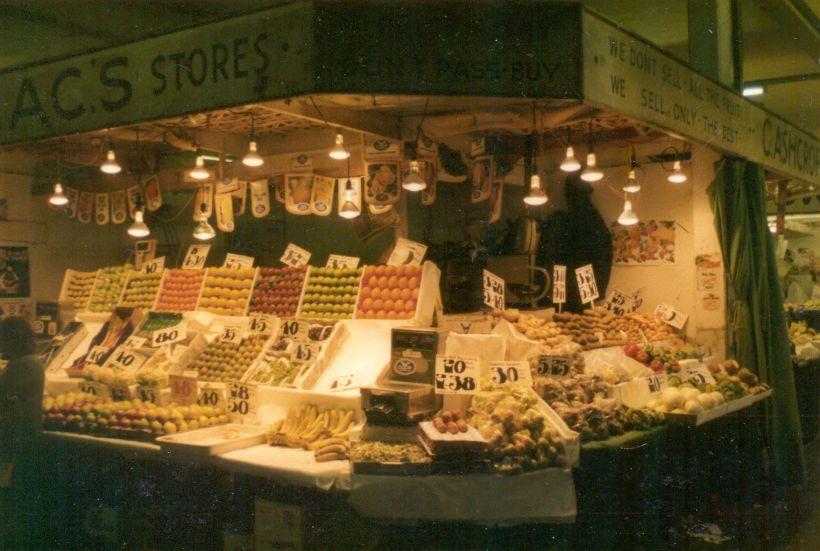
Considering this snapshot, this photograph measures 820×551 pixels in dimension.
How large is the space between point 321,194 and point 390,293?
1.87m

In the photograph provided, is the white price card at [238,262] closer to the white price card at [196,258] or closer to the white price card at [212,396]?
the white price card at [196,258]

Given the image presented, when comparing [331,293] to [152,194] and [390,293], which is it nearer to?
[390,293]

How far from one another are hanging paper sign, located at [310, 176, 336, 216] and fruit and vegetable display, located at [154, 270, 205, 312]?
147 centimetres

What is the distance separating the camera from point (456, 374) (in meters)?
5.16

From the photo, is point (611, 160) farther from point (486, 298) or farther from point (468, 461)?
point (468, 461)

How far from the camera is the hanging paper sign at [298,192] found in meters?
8.12

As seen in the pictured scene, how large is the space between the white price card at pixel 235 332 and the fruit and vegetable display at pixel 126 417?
41.3 inches

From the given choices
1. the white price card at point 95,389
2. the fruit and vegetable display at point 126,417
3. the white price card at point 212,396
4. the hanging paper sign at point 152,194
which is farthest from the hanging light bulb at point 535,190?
the hanging paper sign at point 152,194

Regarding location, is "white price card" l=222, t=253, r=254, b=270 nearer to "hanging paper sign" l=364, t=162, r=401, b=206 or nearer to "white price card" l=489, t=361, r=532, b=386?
"hanging paper sign" l=364, t=162, r=401, b=206

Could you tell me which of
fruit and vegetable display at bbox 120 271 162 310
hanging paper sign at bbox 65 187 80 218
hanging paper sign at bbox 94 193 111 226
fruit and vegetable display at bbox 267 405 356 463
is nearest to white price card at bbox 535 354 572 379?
fruit and vegetable display at bbox 267 405 356 463

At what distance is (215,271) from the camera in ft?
26.1

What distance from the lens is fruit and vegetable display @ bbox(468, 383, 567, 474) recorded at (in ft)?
15.2

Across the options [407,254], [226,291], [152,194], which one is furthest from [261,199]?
[407,254]

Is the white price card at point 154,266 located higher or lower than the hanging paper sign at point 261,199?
lower
